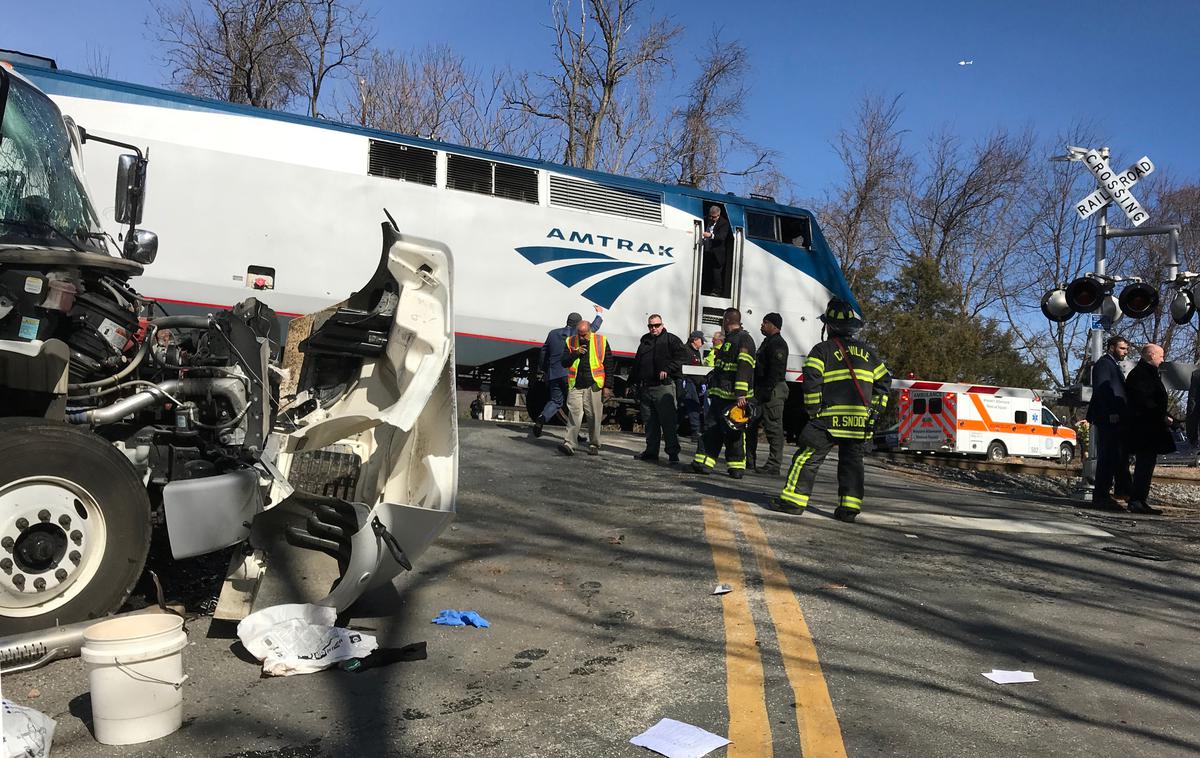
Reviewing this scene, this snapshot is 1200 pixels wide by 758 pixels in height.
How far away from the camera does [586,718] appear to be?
141 inches

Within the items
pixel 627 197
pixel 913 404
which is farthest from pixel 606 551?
pixel 913 404

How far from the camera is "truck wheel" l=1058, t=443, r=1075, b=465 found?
2595 centimetres

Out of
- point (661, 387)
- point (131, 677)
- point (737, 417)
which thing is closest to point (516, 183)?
point (661, 387)

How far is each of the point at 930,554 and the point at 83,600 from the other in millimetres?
5514

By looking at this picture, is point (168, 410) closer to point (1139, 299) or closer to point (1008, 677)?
point (1008, 677)

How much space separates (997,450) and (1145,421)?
49.0ft

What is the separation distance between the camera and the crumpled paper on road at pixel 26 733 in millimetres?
2861

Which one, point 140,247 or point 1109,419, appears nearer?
point 140,247

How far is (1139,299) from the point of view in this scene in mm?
11797

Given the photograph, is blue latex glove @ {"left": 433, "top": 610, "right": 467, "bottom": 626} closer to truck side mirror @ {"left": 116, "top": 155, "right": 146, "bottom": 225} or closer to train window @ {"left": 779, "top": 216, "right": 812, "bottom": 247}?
truck side mirror @ {"left": 116, "top": 155, "right": 146, "bottom": 225}

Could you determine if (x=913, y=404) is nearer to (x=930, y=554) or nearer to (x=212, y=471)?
(x=930, y=554)

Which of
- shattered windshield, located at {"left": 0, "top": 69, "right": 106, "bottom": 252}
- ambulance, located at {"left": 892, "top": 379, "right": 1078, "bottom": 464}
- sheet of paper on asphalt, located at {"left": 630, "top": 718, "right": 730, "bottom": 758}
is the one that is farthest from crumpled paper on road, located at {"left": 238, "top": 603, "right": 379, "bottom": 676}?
ambulance, located at {"left": 892, "top": 379, "right": 1078, "bottom": 464}

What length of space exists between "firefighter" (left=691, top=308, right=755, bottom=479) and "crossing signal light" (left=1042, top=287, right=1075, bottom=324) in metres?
4.88

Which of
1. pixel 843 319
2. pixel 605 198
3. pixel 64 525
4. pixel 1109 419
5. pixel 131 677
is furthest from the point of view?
pixel 605 198
